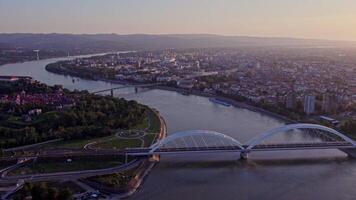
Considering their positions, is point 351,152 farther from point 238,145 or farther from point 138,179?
point 138,179

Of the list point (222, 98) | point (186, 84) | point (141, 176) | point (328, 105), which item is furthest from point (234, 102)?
point (141, 176)

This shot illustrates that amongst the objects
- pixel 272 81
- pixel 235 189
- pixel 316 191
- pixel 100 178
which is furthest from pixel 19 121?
pixel 272 81

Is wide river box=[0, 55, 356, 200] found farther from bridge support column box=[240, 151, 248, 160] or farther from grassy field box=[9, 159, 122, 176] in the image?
grassy field box=[9, 159, 122, 176]

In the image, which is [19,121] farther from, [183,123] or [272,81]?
[272,81]

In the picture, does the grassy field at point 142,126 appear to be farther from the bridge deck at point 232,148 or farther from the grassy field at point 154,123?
the bridge deck at point 232,148

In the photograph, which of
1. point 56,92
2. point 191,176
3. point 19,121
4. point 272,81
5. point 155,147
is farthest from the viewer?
point 272,81

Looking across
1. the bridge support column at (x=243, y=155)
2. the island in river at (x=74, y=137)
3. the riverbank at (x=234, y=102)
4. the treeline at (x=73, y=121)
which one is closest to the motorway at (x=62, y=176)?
the island in river at (x=74, y=137)
